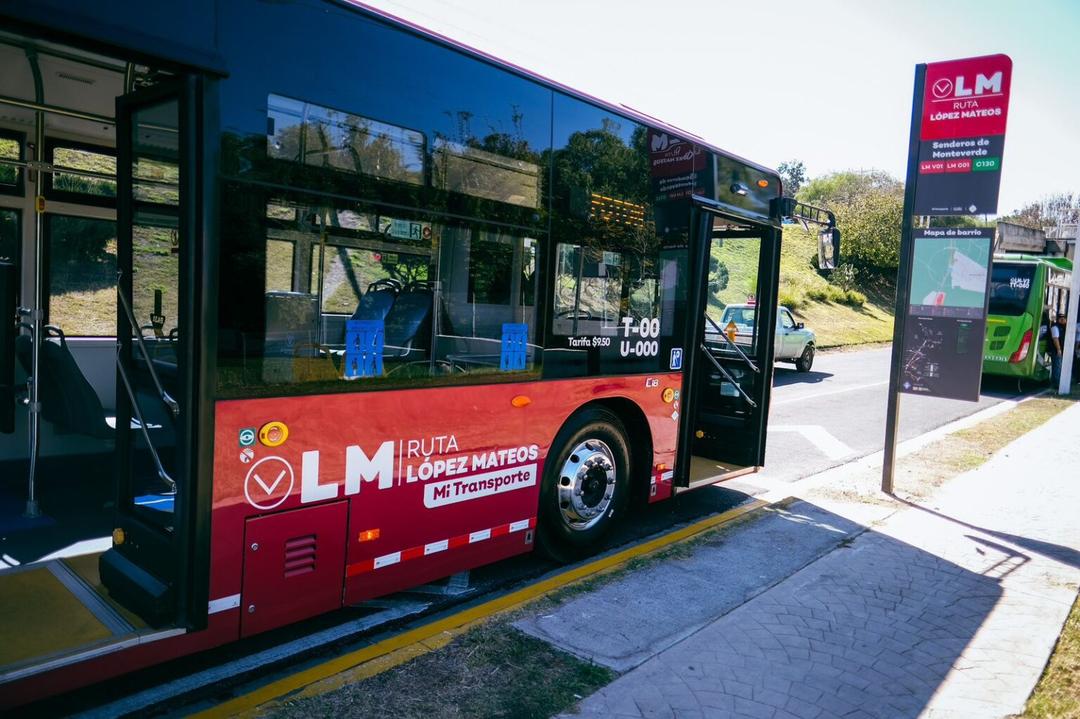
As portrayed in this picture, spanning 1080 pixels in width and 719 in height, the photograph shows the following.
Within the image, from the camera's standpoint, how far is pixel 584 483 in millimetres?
5551

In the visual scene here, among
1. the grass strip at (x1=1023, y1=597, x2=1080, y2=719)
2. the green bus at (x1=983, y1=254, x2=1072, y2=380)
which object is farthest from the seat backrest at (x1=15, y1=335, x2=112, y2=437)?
the green bus at (x1=983, y1=254, x2=1072, y2=380)

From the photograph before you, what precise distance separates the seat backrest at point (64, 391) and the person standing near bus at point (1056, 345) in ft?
68.8

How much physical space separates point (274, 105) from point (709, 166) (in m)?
3.82

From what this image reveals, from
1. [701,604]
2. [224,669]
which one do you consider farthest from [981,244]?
[224,669]

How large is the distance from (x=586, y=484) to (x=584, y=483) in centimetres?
3

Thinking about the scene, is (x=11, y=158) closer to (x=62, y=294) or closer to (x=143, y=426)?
(x=62, y=294)

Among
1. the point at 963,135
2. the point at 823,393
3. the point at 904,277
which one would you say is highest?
the point at 963,135

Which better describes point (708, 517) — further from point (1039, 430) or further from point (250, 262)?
point (1039, 430)

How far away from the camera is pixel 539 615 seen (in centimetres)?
450

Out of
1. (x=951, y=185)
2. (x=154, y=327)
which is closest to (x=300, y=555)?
(x=154, y=327)

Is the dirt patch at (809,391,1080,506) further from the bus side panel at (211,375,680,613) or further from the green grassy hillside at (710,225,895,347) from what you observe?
the green grassy hillside at (710,225,895,347)

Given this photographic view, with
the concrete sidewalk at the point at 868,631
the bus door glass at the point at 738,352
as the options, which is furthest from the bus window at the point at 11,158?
the bus door glass at the point at 738,352

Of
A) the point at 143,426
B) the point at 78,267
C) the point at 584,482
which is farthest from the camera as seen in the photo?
the point at 78,267

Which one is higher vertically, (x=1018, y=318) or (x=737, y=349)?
(x=1018, y=318)
